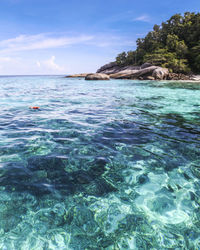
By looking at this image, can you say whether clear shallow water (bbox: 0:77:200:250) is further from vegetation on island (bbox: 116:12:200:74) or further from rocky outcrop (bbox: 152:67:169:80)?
vegetation on island (bbox: 116:12:200:74)

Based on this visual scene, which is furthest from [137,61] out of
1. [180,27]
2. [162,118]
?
[162,118]

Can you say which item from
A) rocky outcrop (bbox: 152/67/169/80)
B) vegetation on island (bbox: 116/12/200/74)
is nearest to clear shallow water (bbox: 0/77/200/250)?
rocky outcrop (bbox: 152/67/169/80)

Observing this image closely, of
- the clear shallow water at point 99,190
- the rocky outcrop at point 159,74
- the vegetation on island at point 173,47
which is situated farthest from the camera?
the vegetation on island at point 173,47

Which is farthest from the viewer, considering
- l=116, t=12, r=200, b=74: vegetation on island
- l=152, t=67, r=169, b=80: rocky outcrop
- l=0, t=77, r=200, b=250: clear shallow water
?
l=116, t=12, r=200, b=74: vegetation on island

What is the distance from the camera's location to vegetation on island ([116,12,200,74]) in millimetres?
46016

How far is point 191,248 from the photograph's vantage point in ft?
5.70

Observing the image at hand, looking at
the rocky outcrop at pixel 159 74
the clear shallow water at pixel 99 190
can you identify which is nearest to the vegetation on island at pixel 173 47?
the rocky outcrop at pixel 159 74

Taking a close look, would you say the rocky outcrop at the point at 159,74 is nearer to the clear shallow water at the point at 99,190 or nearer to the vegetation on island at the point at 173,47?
the vegetation on island at the point at 173,47

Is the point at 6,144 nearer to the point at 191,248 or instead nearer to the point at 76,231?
the point at 76,231

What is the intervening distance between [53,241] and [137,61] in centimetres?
7092

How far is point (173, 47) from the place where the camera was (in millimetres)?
52750

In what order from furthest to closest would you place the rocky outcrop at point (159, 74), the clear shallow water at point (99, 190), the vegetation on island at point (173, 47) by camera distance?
the vegetation on island at point (173, 47), the rocky outcrop at point (159, 74), the clear shallow water at point (99, 190)

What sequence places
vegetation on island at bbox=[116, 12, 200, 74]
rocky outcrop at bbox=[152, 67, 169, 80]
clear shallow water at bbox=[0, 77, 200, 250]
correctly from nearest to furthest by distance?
clear shallow water at bbox=[0, 77, 200, 250] < rocky outcrop at bbox=[152, 67, 169, 80] < vegetation on island at bbox=[116, 12, 200, 74]

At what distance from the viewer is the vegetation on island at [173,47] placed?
1812 inches
